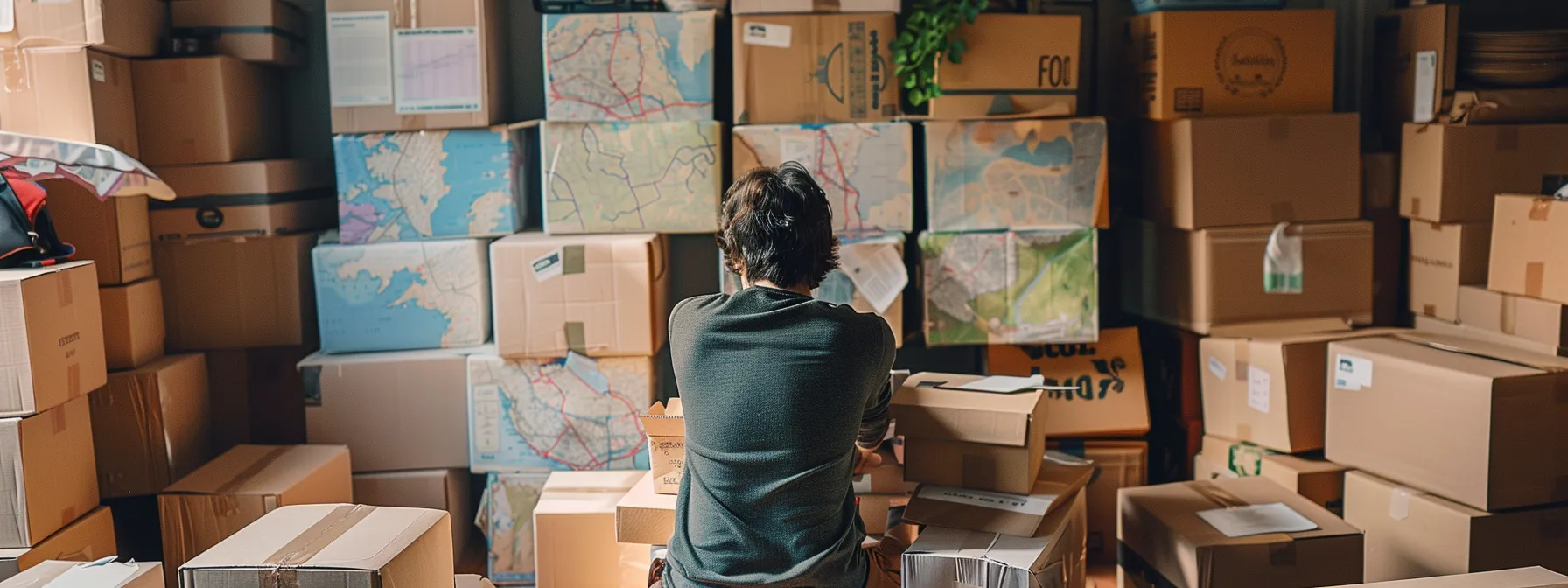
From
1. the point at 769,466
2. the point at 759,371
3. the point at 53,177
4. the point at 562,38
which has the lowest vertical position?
the point at 769,466

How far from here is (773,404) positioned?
6.10 ft

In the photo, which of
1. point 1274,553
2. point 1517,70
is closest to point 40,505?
point 1274,553

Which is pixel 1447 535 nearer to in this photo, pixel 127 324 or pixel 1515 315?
pixel 1515 315

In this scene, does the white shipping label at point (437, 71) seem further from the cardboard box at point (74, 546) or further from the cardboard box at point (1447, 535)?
the cardboard box at point (1447, 535)

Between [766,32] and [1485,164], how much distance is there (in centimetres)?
195

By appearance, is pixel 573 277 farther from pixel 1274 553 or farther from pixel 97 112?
pixel 1274 553

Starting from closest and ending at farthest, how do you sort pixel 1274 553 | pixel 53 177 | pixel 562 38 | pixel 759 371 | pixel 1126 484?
1. pixel 759 371
2. pixel 1274 553
3. pixel 53 177
4. pixel 562 38
5. pixel 1126 484

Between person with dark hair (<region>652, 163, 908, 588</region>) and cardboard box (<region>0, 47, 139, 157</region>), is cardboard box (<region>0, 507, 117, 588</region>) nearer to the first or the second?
cardboard box (<region>0, 47, 139, 157</region>)

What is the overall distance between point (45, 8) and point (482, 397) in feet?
4.45

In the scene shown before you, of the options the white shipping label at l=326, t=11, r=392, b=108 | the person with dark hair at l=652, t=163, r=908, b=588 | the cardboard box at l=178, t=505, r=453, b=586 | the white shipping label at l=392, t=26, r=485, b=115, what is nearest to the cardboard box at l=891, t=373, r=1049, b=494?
the person with dark hair at l=652, t=163, r=908, b=588

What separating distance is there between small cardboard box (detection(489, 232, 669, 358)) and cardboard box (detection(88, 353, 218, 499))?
2.65 feet

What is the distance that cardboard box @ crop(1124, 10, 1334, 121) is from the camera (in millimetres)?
3201

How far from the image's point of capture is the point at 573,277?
307 centimetres

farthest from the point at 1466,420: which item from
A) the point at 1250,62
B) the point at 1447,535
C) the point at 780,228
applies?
the point at 780,228
